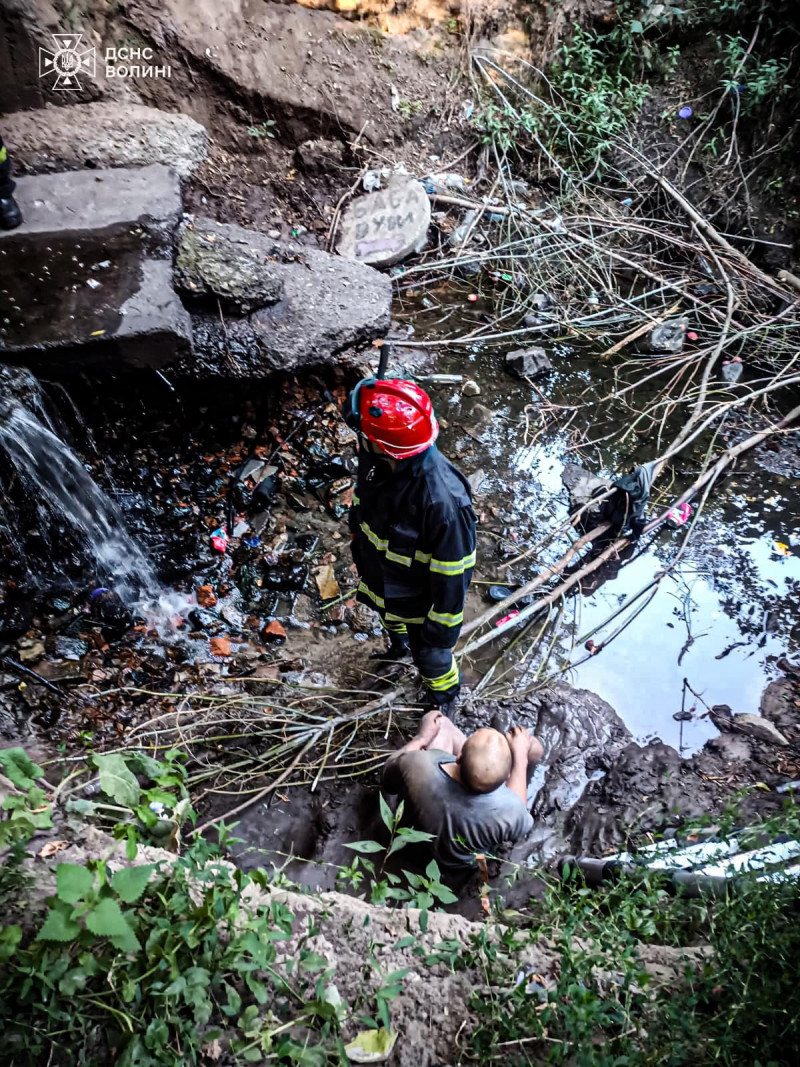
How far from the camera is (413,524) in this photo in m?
2.66

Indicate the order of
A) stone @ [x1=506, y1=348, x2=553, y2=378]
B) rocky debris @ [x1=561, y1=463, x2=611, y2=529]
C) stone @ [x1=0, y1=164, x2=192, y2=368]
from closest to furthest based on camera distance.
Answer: stone @ [x1=0, y1=164, x2=192, y2=368] → rocky debris @ [x1=561, y1=463, x2=611, y2=529] → stone @ [x1=506, y1=348, x2=553, y2=378]

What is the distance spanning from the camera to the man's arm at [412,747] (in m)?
2.69

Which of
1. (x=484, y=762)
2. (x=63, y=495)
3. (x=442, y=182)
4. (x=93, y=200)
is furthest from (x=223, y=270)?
(x=484, y=762)

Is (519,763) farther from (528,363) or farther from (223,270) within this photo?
(528,363)

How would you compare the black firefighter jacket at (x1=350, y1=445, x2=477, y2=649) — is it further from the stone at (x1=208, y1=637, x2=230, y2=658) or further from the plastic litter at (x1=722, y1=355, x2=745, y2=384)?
the plastic litter at (x1=722, y1=355, x2=745, y2=384)

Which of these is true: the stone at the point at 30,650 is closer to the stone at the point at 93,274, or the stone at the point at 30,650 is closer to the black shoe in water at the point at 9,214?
the stone at the point at 93,274

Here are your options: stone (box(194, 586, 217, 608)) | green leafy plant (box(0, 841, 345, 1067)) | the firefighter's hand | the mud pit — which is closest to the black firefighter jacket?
the firefighter's hand

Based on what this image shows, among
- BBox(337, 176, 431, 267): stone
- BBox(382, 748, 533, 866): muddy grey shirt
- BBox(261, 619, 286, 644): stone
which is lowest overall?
BBox(261, 619, 286, 644): stone

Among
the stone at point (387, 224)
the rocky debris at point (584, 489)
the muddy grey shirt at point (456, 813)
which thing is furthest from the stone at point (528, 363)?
the muddy grey shirt at point (456, 813)

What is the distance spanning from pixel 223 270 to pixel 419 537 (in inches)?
99.7

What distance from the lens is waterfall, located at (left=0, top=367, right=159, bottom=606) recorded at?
342 centimetres

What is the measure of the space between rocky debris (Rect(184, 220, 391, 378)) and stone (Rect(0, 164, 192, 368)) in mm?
283

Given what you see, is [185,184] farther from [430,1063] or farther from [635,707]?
[430,1063]

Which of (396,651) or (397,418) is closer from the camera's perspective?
(397,418)
